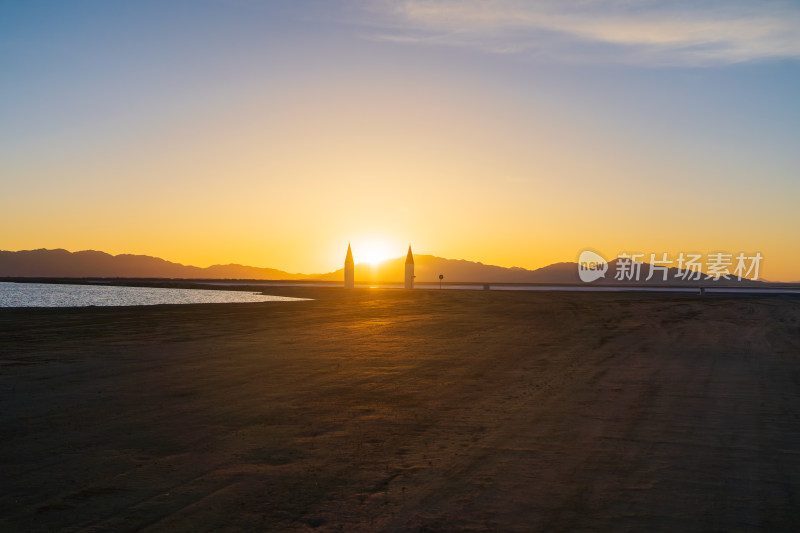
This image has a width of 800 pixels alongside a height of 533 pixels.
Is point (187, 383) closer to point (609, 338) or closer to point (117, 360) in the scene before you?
point (117, 360)

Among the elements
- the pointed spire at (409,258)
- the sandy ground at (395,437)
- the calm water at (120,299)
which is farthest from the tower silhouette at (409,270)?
the sandy ground at (395,437)

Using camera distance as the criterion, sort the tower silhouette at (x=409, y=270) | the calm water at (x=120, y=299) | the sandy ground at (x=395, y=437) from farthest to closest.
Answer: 1. the tower silhouette at (x=409, y=270)
2. the calm water at (x=120, y=299)
3. the sandy ground at (x=395, y=437)

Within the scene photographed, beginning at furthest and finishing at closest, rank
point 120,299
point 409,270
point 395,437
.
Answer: point 409,270, point 120,299, point 395,437

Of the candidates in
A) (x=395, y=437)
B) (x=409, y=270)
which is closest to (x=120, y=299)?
(x=409, y=270)

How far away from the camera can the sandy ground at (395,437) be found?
5.72 meters

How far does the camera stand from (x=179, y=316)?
2908cm

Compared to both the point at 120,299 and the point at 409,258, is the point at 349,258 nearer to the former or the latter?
the point at 409,258

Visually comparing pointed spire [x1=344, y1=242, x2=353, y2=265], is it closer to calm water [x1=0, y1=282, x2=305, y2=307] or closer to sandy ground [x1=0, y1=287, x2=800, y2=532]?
calm water [x1=0, y1=282, x2=305, y2=307]

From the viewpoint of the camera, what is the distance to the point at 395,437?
8.35 metres

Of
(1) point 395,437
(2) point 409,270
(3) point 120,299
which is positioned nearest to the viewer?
(1) point 395,437

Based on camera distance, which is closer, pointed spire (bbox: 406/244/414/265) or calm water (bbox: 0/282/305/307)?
calm water (bbox: 0/282/305/307)

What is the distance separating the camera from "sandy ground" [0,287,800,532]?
5723 mm

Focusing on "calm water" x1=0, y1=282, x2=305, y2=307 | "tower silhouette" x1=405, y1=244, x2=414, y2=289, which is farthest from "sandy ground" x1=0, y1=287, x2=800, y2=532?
"tower silhouette" x1=405, y1=244, x2=414, y2=289

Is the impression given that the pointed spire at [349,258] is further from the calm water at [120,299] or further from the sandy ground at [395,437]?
the sandy ground at [395,437]
